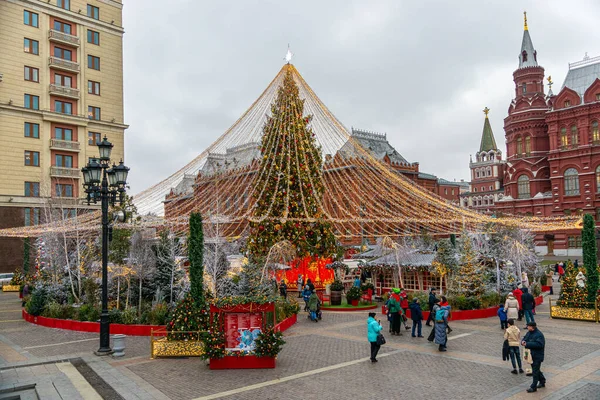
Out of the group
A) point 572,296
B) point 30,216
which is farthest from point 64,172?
point 572,296

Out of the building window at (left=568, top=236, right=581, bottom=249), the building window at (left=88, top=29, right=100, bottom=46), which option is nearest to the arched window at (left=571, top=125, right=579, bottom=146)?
the building window at (left=568, top=236, right=581, bottom=249)

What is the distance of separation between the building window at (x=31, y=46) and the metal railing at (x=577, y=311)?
151ft

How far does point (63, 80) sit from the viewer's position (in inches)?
1783

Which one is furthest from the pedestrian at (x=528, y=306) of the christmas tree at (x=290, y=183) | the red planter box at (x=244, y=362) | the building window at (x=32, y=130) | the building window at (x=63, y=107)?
the building window at (x=63, y=107)

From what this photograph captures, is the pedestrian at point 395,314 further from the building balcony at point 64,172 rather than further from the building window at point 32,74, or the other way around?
the building window at point 32,74

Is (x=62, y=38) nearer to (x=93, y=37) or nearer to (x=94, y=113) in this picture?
(x=93, y=37)

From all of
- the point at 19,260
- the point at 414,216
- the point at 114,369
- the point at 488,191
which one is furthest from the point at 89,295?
the point at 488,191

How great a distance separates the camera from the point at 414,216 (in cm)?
2675

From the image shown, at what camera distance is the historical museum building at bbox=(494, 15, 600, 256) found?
219 ft

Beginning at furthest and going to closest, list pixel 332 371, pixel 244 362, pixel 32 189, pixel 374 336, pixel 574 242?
pixel 574 242
pixel 32 189
pixel 374 336
pixel 244 362
pixel 332 371

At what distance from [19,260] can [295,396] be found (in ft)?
133

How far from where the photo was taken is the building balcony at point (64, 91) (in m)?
43.9

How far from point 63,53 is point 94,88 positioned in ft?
13.4

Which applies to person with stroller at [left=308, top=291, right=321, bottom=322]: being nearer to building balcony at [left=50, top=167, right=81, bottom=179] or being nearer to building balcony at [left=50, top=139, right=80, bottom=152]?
building balcony at [left=50, top=167, right=81, bottom=179]
